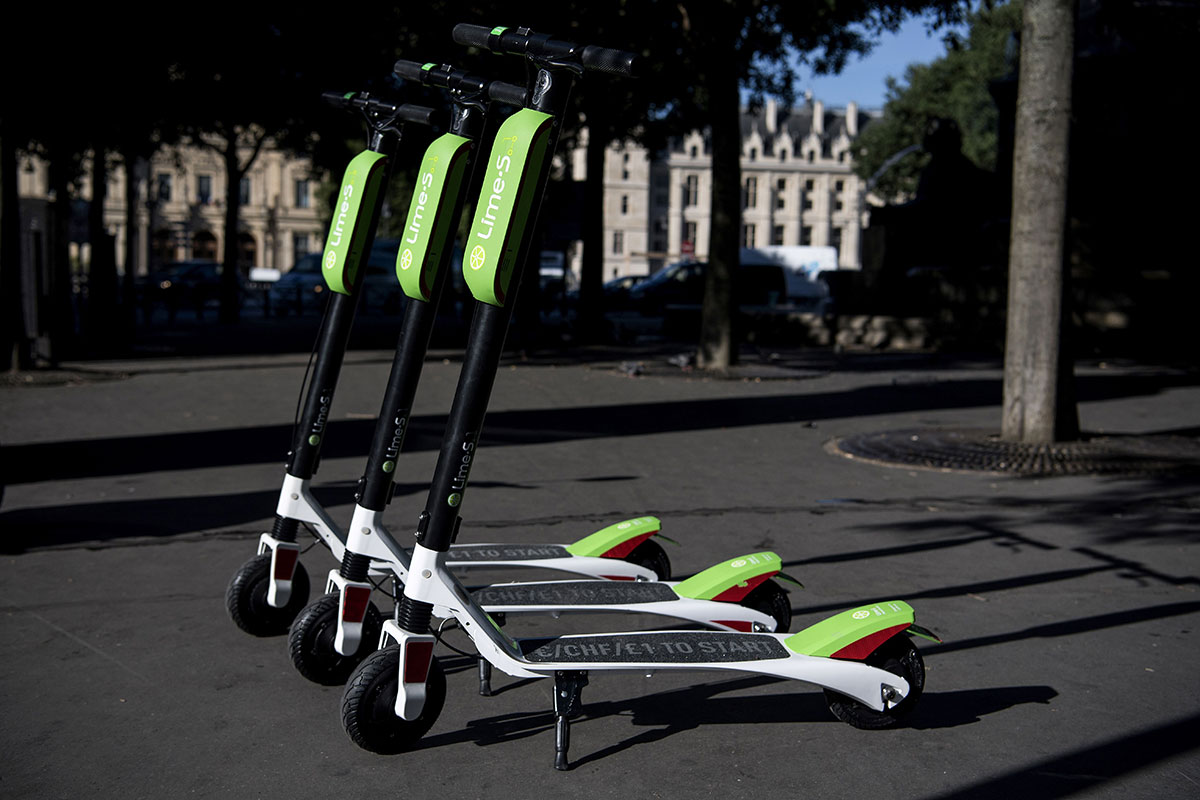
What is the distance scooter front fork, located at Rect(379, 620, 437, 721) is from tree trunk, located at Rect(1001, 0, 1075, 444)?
24.0ft

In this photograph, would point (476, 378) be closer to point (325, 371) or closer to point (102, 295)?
point (325, 371)

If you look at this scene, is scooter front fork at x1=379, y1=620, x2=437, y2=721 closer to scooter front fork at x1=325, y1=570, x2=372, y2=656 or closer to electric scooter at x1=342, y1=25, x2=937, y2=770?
electric scooter at x1=342, y1=25, x2=937, y2=770

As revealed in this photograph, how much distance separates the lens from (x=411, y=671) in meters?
3.84

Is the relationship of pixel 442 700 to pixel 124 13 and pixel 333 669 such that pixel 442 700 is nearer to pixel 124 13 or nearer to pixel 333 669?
pixel 333 669

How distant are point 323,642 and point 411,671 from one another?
734 millimetres

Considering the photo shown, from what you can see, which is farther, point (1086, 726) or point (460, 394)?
point (1086, 726)

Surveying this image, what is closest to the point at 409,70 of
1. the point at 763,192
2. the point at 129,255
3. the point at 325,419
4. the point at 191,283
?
the point at 325,419

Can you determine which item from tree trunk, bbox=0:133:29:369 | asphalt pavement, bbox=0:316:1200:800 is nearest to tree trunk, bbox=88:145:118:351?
tree trunk, bbox=0:133:29:369

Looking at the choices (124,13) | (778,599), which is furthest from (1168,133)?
(778,599)

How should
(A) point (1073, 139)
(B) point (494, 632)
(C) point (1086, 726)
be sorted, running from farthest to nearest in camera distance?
(A) point (1073, 139) < (C) point (1086, 726) < (B) point (494, 632)

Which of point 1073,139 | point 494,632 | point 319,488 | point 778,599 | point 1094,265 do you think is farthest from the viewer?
point 1094,265

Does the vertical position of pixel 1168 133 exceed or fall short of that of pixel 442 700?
it exceeds it

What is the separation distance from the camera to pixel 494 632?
3945 millimetres

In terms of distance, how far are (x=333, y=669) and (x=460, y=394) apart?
1251 millimetres
